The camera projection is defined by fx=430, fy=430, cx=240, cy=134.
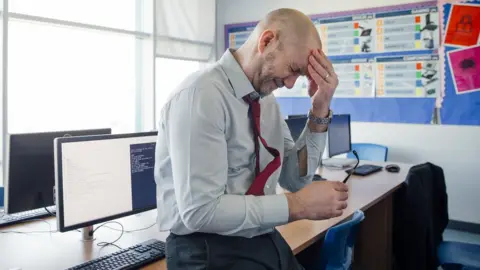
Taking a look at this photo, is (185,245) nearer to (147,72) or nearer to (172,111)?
(172,111)

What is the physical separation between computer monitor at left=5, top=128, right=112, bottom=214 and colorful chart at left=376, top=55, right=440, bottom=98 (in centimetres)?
343

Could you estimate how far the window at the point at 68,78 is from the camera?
3.63 meters

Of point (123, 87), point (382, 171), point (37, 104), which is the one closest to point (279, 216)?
point (382, 171)

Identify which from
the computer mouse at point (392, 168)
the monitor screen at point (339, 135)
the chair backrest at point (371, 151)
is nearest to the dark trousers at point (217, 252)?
the monitor screen at point (339, 135)

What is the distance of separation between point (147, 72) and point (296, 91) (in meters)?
1.71

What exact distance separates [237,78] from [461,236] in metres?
3.65

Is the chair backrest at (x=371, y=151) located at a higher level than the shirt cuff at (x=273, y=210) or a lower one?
lower

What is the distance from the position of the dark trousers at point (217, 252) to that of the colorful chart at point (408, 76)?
350cm

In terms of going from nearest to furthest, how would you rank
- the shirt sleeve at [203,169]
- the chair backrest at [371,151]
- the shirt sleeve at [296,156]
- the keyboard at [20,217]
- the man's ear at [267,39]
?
the shirt sleeve at [203,169], the man's ear at [267,39], the shirt sleeve at [296,156], the keyboard at [20,217], the chair backrest at [371,151]

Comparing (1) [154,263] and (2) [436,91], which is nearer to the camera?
(1) [154,263]

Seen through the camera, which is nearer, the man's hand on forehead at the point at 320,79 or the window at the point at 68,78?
the man's hand on forehead at the point at 320,79

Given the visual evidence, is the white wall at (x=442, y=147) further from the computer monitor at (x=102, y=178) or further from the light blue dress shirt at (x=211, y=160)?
the light blue dress shirt at (x=211, y=160)

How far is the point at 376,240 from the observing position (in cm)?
280

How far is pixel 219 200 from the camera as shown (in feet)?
3.32
